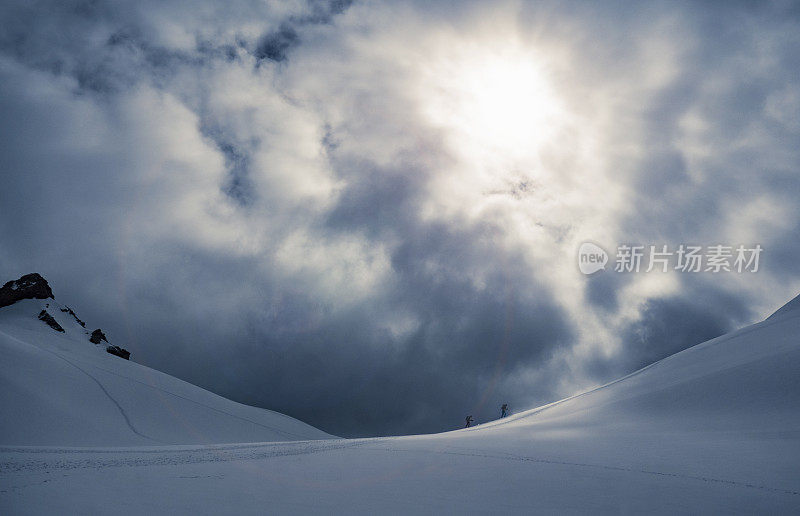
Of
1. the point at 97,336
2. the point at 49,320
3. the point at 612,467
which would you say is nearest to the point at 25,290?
the point at 49,320

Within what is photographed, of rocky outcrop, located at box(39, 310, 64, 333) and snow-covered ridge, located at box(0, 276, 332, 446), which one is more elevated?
rocky outcrop, located at box(39, 310, 64, 333)

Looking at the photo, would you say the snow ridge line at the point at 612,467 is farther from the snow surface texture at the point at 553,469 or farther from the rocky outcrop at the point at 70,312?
the rocky outcrop at the point at 70,312

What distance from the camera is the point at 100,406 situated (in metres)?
33.8

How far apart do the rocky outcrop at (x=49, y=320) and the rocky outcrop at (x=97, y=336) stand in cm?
554

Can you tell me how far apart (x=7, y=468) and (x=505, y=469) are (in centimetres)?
1028

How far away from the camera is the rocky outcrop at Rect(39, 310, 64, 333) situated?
3120 inches

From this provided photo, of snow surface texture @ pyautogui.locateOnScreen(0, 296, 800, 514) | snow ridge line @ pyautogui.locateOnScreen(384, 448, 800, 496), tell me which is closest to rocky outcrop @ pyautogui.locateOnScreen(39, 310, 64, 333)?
snow surface texture @ pyautogui.locateOnScreen(0, 296, 800, 514)

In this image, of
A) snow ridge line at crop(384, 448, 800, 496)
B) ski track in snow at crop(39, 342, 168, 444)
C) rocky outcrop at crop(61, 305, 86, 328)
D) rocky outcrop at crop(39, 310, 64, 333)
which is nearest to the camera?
snow ridge line at crop(384, 448, 800, 496)

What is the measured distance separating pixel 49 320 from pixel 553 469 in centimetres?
10533

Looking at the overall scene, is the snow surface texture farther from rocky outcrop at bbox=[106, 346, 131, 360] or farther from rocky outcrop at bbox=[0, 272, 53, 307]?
rocky outcrop at bbox=[0, 272, 53, 307]

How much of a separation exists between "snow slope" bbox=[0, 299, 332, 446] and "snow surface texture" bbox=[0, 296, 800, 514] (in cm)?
1877

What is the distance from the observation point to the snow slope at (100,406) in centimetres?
2550

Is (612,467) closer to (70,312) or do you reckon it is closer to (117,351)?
(117,351)

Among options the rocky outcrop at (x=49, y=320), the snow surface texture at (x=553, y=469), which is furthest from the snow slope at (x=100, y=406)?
the rocky outcrop at (x=49, y=320)
